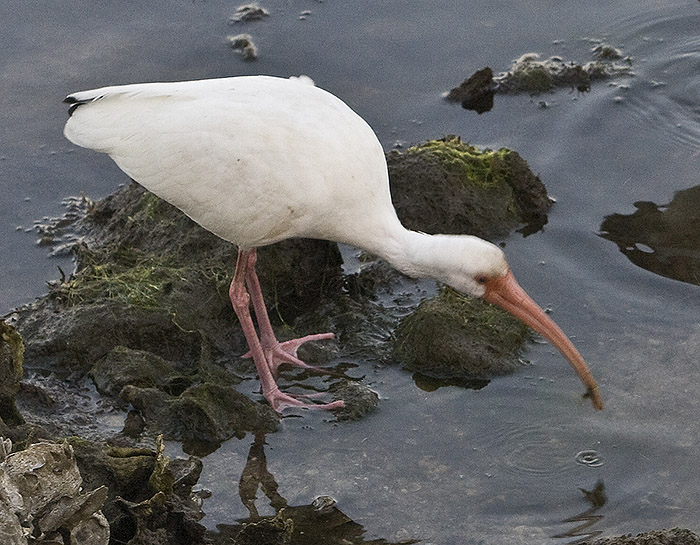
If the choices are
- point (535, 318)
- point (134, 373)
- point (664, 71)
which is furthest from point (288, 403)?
point (664, 71)

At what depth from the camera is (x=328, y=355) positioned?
Answer: 20.7ft

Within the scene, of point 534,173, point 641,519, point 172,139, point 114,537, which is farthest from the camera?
point 534,173

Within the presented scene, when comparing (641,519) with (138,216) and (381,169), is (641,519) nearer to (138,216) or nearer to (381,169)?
(381,169)

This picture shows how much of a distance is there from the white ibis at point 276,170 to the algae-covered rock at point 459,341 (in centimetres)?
46

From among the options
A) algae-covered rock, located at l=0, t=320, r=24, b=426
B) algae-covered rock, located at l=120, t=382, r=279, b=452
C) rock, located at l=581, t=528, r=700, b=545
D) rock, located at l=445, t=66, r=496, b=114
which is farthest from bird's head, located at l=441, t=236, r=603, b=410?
rock, located at l=445, t=66, r=496, b=114

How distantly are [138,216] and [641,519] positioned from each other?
3.67 metres

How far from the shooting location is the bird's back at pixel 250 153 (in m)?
5.52

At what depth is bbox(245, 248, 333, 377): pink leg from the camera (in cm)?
627

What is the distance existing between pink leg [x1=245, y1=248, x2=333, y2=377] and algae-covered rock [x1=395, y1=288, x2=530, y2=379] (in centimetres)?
53

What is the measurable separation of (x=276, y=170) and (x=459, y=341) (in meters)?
1.46

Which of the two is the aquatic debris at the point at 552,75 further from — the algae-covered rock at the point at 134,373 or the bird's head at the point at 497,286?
the algae-covered rock at the point at 134,373

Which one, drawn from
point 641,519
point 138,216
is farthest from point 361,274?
point 641,519

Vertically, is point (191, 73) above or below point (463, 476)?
above

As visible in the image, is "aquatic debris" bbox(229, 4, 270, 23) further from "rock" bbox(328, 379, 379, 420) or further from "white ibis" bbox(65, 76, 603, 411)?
"rock" bbox(328, 379, 379, 420)
